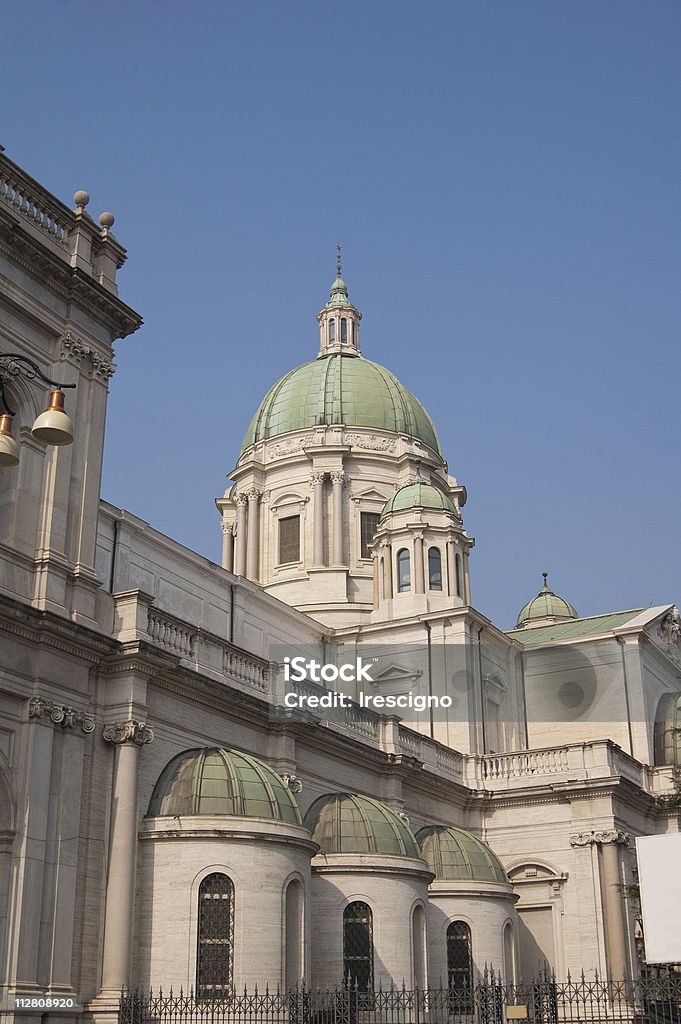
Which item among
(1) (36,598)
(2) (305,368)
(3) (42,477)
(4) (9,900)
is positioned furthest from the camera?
(2) (305,368)

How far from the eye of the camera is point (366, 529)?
54.4 m

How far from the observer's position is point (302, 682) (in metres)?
32.2

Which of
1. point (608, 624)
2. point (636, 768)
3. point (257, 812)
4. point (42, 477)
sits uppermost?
point (608, 624)

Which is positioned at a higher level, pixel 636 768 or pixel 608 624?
pixel 608 624

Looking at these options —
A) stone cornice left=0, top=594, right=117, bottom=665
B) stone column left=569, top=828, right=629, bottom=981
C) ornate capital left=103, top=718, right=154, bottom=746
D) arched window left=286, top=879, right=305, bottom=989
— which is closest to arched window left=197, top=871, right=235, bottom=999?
arched window left=286, top=879, right=305, bottom=989

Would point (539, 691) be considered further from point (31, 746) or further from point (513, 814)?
point (31, 746)

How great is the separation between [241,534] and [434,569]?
437 inches

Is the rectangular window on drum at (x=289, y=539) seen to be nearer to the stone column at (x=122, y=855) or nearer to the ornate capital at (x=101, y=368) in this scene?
the ornate capital at (x=101, y=368)

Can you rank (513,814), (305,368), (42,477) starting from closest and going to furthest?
1. (42,477)
2. (513,814)
3. (305,368)

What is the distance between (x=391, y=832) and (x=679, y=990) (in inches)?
570

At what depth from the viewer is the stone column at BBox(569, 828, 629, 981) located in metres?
37.1

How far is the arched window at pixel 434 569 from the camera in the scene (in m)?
48.3

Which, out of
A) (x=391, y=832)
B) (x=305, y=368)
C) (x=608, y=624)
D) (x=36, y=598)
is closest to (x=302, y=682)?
(x=391, y=832)

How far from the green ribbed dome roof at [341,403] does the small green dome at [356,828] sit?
26821 millimetres
